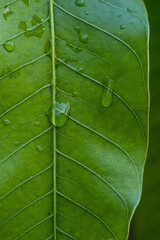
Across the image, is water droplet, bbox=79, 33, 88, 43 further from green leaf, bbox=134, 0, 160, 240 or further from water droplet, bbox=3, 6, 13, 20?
green leaf, bbox=134, 0, 160, 240

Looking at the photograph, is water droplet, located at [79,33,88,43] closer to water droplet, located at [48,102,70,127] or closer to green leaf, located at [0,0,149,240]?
green leaf, located at [0,0,149,240]

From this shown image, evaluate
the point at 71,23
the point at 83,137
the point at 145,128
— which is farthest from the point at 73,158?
the point at 71,23

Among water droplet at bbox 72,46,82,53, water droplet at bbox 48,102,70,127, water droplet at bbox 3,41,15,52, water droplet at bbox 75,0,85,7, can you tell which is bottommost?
water droplet at bbox 48,102,70,127

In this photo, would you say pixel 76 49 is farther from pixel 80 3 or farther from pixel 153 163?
pixel 153 163

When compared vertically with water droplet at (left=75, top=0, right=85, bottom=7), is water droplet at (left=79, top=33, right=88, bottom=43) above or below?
below

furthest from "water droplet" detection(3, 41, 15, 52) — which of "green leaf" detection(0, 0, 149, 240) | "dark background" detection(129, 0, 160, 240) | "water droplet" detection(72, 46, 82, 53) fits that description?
"dark background" detection(129, 0, 160, 240)

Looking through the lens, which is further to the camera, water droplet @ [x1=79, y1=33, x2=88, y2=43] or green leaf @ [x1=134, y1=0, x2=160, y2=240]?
green leaf @ [x1=134, y1=0, x2=160, y2=240]

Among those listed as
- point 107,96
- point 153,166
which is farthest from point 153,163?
point 107,96
